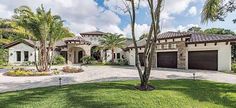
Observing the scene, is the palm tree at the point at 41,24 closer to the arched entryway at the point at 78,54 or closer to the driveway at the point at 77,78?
the driveway at the point at 77,78

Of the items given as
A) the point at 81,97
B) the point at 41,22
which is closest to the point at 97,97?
the point at 81,97

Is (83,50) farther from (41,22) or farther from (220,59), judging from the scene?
(220,59)

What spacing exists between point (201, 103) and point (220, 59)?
45.3 ft

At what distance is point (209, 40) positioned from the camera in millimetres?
21375

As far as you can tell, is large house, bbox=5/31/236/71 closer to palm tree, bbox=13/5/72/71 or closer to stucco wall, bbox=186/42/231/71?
stucco wall, bbox=186/42/231/71

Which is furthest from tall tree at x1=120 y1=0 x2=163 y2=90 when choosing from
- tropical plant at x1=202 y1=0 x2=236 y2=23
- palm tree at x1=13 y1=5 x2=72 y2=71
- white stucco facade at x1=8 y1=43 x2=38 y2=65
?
white stucco facade at x1=8 y1=43 x2=38 y2=65

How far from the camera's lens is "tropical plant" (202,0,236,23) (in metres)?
12.5

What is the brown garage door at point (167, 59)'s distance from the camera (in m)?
25.5

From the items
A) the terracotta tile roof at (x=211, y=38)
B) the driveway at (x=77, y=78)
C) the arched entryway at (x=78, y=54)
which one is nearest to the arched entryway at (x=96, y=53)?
the arched entryway at (x=78, y=54)

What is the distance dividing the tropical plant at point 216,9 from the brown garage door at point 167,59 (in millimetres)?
12288

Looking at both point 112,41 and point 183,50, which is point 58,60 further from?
point 183,50

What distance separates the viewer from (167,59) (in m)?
26.4

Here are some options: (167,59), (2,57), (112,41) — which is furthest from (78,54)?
(167,59)

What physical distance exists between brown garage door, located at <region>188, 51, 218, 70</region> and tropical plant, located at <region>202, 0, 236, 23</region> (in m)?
8.92
